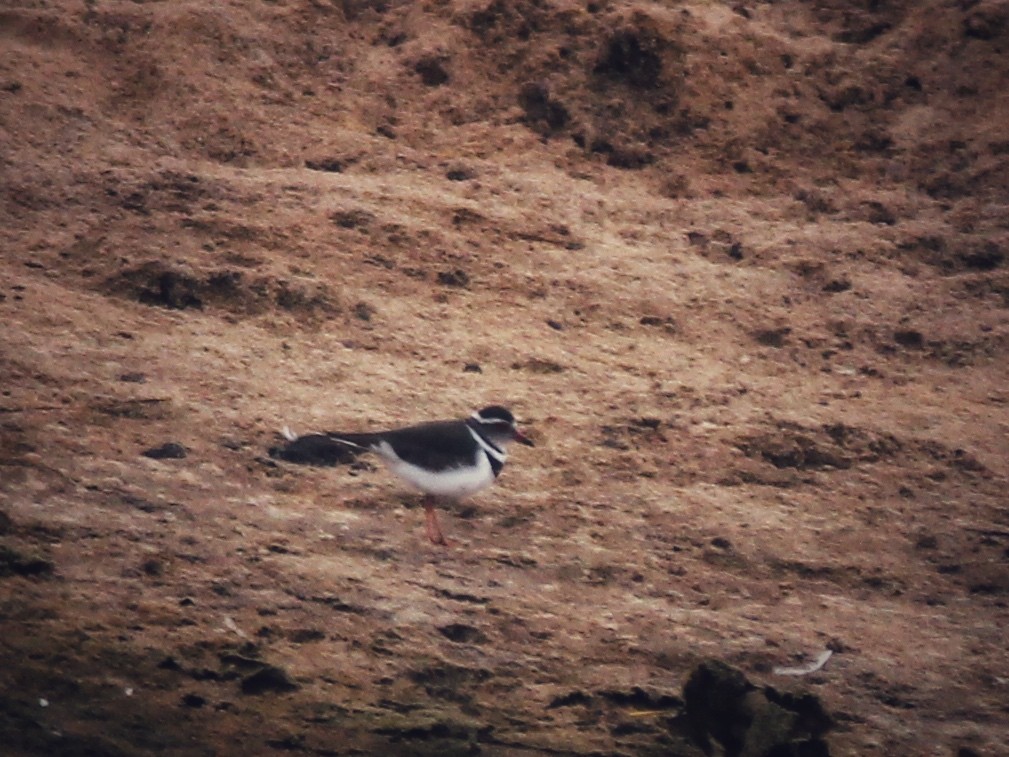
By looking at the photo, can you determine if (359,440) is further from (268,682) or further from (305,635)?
(268,682)

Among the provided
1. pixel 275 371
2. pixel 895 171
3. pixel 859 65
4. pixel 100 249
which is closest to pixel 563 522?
pixel 275 371

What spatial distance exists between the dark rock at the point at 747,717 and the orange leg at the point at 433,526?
4.40 ft

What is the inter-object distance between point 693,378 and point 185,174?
313cm

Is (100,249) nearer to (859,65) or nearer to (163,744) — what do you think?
(163,744)

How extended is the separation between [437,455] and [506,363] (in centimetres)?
152

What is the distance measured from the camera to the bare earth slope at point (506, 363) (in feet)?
17.4

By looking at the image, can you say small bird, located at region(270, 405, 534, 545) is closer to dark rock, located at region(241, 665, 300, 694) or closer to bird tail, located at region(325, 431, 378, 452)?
bird tail, located at region(325, 431, 378, 452)

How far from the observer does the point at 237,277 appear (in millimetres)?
7637

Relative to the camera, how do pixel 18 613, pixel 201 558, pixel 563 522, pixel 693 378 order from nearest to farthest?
pixel 18 613 → pixel 201 558 → pixel 563 522 → pixel 693 378

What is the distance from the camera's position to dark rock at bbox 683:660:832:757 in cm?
505

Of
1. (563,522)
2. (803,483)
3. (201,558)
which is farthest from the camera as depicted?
(803,483)

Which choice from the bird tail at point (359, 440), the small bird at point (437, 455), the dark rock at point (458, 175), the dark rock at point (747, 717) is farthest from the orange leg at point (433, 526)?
the dark rock at point (458, 175)

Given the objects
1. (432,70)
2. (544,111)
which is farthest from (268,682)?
(432,70)

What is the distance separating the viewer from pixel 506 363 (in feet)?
24.8
